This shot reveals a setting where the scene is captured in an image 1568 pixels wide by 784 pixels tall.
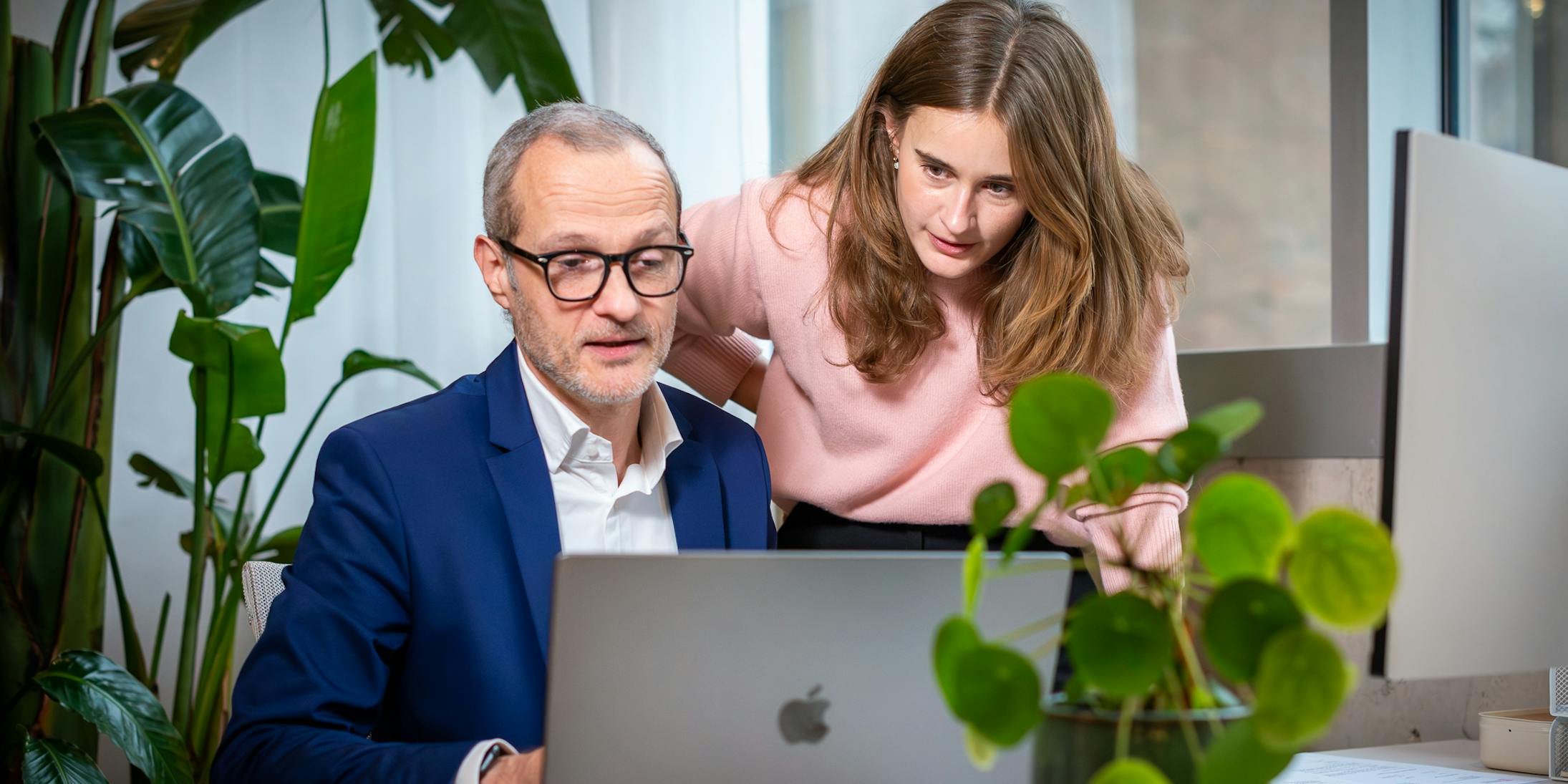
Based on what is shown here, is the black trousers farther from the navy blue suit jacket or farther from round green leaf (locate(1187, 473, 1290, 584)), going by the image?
round green leaf (locate(1187, 473, 1290, 584))

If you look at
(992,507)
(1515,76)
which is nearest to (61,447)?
(992,507)

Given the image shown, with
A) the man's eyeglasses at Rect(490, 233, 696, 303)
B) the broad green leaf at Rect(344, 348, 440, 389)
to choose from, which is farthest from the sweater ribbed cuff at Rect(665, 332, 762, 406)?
the broad green leaf at Rect(344, 348, 440, 389)

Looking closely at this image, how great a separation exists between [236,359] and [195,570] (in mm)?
447

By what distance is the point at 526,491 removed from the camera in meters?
1.27

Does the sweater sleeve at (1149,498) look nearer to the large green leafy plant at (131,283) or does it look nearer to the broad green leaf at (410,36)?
the large green leafy plant at (131,283)

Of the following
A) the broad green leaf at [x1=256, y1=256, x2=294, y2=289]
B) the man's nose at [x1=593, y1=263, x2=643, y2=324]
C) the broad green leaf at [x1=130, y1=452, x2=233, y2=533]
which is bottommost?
the broad green leaf at [x1=130, y1=452, x2=233, y2=533]

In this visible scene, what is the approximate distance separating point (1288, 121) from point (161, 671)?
2602mm

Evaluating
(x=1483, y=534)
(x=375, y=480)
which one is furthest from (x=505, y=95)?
(x=1483, y=534)

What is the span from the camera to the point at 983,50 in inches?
57.2

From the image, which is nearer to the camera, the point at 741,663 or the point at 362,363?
the point at 741,663

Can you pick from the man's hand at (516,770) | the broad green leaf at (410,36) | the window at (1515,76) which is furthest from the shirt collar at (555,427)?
the window at (1515,76)

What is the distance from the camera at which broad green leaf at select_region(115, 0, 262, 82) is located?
7.46 ft

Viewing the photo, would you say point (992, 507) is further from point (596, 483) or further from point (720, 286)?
point (720, 286)

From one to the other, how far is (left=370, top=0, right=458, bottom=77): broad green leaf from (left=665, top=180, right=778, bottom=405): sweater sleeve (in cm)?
95
